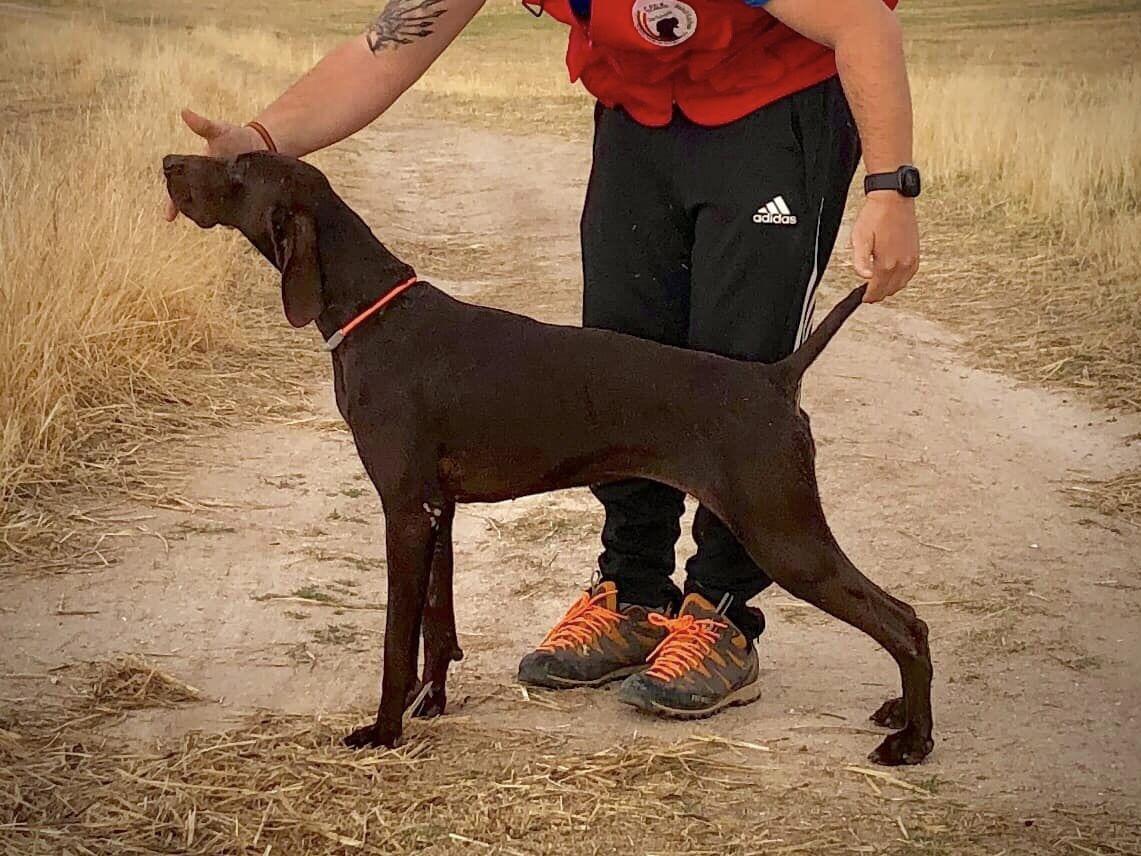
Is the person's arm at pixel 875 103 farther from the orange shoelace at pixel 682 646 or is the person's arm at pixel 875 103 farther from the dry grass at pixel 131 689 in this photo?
the dry grass at pixel 131 689

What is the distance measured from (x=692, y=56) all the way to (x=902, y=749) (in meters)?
1.50

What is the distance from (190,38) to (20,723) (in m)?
8.91

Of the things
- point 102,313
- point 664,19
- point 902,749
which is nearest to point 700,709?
point 902,749

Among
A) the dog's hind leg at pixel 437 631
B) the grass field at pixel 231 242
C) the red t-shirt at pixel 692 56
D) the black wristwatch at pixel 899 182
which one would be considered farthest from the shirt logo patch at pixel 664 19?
the grass field at pixel 231 242

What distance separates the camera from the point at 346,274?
3.09 m

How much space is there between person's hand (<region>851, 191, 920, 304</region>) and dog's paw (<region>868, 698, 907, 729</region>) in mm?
901

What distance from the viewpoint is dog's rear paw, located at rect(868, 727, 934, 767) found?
3.11 meters

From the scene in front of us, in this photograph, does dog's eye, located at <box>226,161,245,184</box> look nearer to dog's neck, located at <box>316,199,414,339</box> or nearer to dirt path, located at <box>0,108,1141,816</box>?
dog's neck, located at <box>316,199,414,339</box>

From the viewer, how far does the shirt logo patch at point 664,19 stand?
10.1ft

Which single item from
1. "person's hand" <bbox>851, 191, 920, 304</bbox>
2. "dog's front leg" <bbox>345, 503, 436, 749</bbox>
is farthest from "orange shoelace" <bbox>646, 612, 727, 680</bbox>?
"person's hand" <bbox>851, 191, 920, 304</bbox>

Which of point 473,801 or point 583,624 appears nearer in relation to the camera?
point 473,801

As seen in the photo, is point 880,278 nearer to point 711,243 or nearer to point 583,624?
point 711,243

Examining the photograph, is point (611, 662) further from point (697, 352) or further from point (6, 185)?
point (6, 185)

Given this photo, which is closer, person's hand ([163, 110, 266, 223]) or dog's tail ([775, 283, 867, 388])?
dog's tail ([775, 283, 867, 388])
